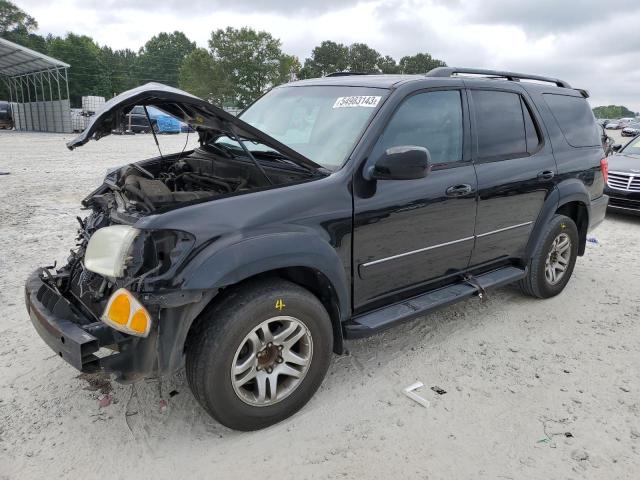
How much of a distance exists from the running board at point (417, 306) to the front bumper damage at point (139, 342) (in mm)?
1013

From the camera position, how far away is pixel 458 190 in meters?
3.45

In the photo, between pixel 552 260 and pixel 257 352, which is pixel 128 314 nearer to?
pixel 257 352

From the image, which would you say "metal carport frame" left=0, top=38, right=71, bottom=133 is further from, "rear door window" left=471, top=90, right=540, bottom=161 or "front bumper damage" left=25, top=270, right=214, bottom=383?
"front bumper damage" left=25, top=270, right=214, bottom=383

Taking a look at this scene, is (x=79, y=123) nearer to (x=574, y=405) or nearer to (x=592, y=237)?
(x=592, y=237)

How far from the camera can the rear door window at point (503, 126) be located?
3742 millimetres

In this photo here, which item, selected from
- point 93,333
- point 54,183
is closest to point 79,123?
point 54,183

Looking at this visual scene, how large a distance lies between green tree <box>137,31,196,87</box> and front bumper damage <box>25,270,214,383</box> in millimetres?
87583

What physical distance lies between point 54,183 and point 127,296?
9.27 metres

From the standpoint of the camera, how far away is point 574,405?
3035 millimetres

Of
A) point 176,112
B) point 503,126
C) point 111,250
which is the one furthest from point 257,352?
point 503,126

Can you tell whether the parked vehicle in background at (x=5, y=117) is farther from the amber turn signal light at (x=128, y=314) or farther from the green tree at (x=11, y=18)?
the green tree at (x=11, y=18)

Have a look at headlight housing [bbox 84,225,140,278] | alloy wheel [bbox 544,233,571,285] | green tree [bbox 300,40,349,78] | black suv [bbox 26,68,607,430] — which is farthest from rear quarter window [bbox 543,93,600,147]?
green tree [bbox 300,40,349,78]

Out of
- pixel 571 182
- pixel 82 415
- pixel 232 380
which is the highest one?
pixel 571 182

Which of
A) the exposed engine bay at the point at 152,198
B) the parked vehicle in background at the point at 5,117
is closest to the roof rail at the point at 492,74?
the exposed engine bay at the point at 152,198
